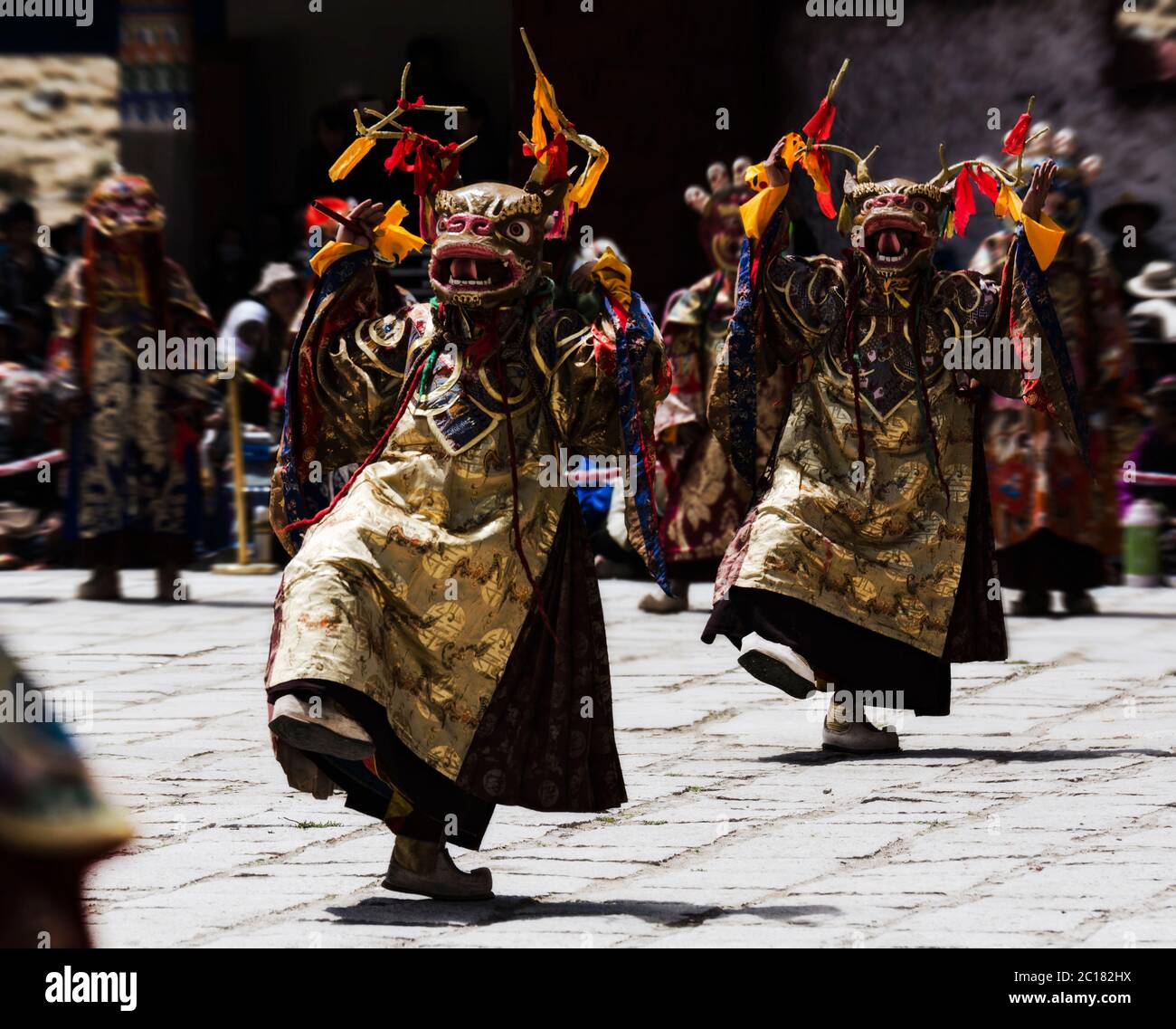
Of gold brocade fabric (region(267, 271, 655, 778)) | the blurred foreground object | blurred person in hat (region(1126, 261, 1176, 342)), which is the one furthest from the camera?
blurred person in hat (region(1126, 261, 1176, 342))

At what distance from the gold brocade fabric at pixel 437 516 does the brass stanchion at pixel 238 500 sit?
6701 mm

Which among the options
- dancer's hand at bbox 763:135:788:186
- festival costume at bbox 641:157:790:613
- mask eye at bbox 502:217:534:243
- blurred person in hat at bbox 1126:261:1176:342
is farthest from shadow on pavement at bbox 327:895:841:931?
blurred person in hat at bbox 1126:261:1176:342

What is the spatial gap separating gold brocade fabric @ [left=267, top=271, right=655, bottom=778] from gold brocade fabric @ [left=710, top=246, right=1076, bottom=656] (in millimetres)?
1904

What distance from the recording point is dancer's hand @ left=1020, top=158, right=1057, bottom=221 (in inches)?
291

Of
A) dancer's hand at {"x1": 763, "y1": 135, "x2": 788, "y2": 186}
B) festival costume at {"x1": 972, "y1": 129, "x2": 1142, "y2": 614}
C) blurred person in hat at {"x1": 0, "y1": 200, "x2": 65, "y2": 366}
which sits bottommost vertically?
festival costume at {"x1": 972, "y1": 129, "x2": 1142, "y2": 614}

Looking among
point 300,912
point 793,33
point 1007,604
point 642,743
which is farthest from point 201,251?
point 300,912

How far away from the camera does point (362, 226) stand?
5.90m

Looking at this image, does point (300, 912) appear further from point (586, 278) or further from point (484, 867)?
point (586, 278)

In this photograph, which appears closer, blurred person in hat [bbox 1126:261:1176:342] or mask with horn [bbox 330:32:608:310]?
mask with horn [bbox 330:32:608:310]

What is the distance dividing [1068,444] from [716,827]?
5.26m

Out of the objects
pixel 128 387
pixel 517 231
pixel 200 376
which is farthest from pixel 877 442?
pixel 128 387

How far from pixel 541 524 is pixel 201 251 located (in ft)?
32.4

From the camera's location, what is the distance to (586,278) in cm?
585

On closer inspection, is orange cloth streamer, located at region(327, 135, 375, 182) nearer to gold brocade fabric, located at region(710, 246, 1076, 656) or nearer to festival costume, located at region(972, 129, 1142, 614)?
gold brocade fabric, located at region(710, 246, 1076, 656)
